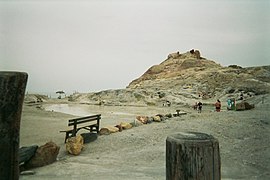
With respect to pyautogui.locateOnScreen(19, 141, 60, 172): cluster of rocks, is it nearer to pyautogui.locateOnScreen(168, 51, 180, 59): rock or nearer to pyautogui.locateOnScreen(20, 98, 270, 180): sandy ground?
pyautogui.locateOnScreen(20, 98, 270, 180): sandy ground

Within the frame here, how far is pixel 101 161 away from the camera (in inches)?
312

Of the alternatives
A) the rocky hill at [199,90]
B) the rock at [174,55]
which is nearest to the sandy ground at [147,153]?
the rocky hill at [199,90]

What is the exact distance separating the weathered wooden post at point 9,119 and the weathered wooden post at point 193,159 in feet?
4.48

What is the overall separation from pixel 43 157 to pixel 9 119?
18.3 ft

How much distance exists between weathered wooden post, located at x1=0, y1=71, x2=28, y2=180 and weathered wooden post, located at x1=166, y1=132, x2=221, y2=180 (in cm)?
136

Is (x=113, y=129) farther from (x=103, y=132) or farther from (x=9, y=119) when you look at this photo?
(x=9, y=119)

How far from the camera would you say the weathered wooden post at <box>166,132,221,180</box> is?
1.74 meters

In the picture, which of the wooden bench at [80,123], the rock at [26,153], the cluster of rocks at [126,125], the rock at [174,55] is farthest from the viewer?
the rock at [174,55]

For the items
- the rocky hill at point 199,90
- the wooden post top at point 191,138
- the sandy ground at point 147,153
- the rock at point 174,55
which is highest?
the rock at point 174,55

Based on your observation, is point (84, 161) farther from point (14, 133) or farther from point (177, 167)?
point (177, 167)

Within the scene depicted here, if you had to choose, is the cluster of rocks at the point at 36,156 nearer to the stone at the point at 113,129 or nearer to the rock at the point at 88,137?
the rock at the point at 88,137

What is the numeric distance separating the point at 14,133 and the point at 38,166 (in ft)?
17.9

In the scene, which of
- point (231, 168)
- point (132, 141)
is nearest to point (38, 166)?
point (132, 141)

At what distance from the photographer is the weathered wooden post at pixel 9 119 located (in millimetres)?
2229
